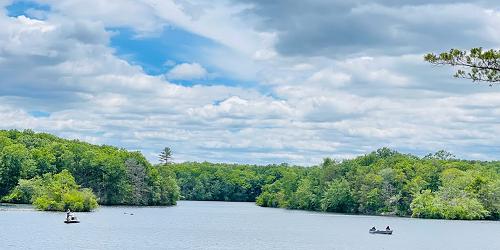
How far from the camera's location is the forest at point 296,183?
405 feet

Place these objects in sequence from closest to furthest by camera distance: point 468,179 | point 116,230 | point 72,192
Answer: point 116,230 → point 72,192 → point 468,179

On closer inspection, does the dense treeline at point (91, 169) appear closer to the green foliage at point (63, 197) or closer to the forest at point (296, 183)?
the forest at point (296, 183)

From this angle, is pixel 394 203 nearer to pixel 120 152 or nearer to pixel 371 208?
pixel 371 208

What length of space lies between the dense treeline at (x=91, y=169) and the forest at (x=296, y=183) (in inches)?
7.0

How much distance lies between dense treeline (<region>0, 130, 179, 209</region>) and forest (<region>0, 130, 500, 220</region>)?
177mm

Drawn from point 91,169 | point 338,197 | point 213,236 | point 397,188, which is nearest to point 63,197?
point 91,169

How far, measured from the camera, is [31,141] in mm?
154875

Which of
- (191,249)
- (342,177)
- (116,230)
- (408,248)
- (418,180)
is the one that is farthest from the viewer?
(342,177)

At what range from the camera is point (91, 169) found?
14162cm

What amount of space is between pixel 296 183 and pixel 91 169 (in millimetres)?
48347

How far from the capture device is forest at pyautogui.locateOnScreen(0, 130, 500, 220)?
4855 inches

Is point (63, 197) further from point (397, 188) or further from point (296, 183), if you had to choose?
point (296, 183)

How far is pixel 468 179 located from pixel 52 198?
69.0m

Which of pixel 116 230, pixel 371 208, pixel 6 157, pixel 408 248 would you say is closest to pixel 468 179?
pixel 371 208
